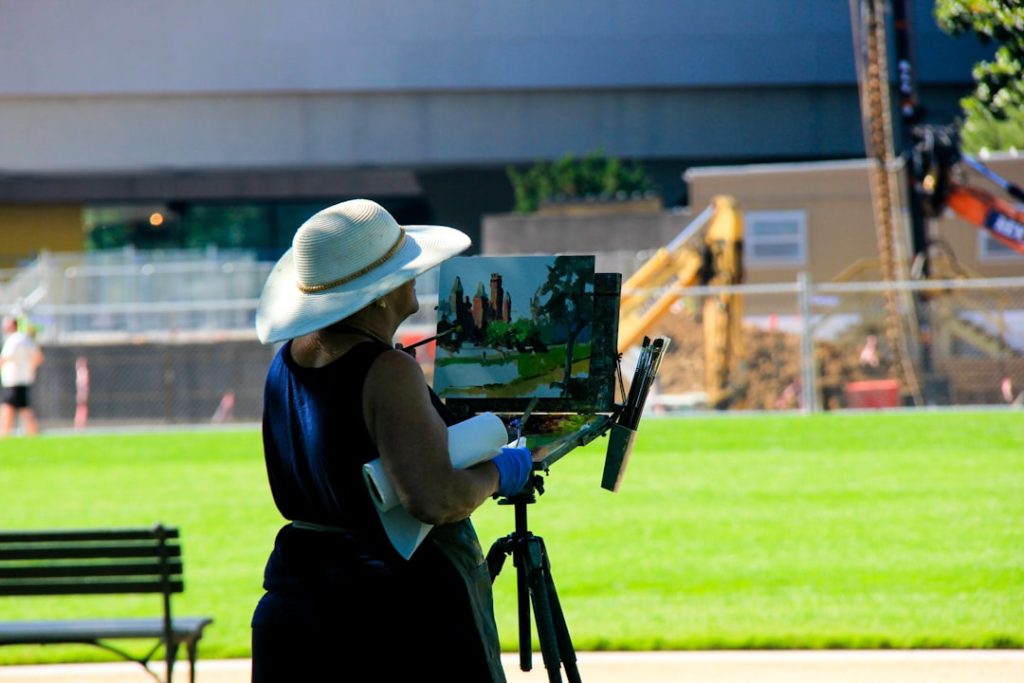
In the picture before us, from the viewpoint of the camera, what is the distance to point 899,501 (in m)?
11.9

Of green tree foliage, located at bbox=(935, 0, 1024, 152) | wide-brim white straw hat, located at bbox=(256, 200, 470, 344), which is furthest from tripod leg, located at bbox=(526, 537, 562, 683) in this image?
green tree foliage, located at bbox=(935, 0, 1024, 152)

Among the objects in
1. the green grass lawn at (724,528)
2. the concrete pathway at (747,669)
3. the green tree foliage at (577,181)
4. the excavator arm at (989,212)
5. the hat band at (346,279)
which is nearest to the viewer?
the hat band at (346,279)

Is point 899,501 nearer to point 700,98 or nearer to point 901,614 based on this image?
point 901,614

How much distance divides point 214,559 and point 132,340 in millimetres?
18530

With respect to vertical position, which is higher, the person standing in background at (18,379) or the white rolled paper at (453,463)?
the person standing in background at (18,379)

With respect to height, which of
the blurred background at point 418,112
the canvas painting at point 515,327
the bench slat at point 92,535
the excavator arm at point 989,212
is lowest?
the bench slat at point 92,535

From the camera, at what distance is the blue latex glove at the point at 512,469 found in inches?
141

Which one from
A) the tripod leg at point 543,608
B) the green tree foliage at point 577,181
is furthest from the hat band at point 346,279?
the green tree foliage at point 577,181

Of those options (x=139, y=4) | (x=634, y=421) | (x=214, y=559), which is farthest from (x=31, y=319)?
(x=634, y=421)

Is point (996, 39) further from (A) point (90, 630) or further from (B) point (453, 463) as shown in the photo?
(A) point (90, 630)

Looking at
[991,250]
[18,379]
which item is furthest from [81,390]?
[991,250]

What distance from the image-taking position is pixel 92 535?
5910mm

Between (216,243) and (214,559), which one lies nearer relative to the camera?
(214,559)

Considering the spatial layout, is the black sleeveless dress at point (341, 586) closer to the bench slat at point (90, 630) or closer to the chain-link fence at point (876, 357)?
the bench slat at point (90, 630)
